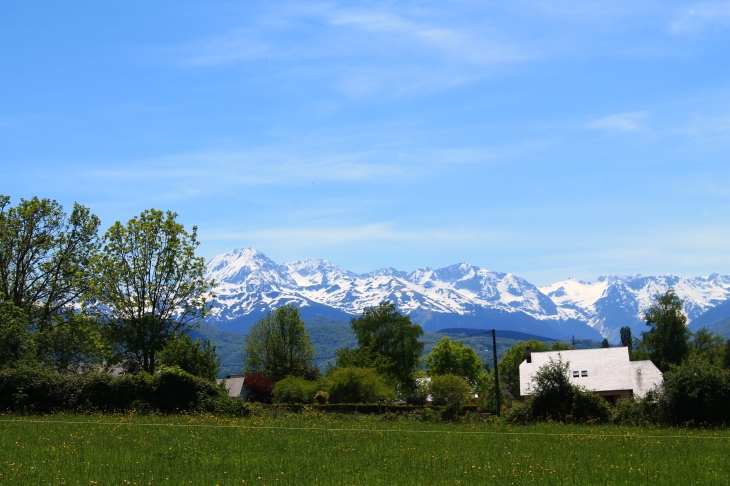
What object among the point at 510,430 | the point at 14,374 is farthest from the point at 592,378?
the point at 14,374

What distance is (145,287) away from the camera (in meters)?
45.7

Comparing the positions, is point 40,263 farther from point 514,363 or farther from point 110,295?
point 514,363

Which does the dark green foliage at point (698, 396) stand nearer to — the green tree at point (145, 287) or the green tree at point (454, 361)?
the green tree at point (145, 287)

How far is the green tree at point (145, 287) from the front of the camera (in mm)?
45469

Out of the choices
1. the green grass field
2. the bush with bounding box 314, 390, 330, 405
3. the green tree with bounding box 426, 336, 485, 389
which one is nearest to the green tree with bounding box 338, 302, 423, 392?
the green tree with bounding box 426, 336, 485, 389

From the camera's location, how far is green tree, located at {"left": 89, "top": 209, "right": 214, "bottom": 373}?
45.5 m

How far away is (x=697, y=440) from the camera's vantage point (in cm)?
2333

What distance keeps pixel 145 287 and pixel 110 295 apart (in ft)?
7.26

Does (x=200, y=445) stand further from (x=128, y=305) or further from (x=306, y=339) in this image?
A: (x=306, y=339)

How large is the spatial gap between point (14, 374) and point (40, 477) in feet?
61.7

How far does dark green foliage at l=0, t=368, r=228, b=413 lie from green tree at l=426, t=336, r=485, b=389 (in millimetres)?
76500

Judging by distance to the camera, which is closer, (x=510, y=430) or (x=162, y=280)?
(x=510, y=430)

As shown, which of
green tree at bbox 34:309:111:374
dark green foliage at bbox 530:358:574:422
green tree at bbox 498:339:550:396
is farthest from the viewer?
green tree at bbox 498:339:550:396

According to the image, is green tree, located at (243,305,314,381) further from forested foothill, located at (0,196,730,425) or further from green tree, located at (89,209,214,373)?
green tree, located at (89,209,214,373)
